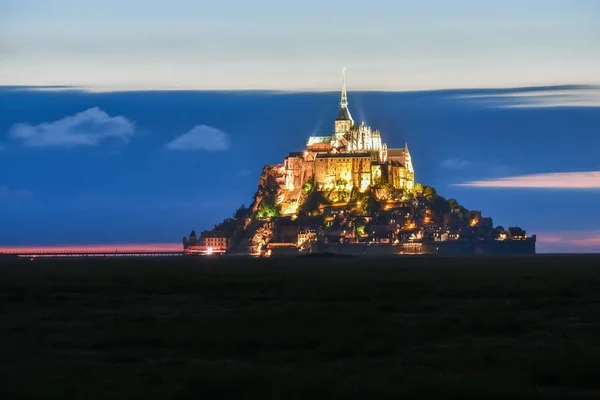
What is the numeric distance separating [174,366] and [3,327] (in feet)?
42.5

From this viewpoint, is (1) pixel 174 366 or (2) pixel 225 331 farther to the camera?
(2) pixel 225 331

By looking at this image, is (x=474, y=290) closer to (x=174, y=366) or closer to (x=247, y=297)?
(x=247, y=297)

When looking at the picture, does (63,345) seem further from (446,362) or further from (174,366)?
(446,362)

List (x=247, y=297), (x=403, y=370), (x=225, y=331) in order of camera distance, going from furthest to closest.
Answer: (x=247, y=297) < (x=225, y=331) < (x=403, y=370)

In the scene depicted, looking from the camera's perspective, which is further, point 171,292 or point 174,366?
point 171,292

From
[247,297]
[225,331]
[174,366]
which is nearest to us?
[174,366]

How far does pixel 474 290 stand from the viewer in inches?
2771

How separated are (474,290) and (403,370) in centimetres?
4349

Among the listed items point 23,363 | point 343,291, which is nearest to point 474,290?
point 343,291

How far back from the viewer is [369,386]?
2361 centimetres

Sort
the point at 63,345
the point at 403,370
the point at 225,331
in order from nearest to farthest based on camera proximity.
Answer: the point at 403,370, the point at 63,345, the point at 225,331

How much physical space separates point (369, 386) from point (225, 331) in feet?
50.4

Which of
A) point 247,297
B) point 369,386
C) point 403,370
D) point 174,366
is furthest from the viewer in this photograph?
point 247,297

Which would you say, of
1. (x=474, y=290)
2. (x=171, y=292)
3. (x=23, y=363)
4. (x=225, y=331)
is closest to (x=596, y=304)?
(x=474, y=290)
